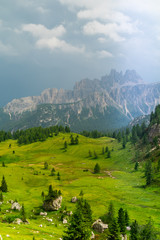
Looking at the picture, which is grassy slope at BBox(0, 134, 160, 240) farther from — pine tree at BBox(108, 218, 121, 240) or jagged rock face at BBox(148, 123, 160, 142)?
jagged rock face at BBox(148, 123, 160, 142)

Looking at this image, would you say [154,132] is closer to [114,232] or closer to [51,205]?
[51,205]

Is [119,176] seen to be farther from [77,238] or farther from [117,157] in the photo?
[77,238]

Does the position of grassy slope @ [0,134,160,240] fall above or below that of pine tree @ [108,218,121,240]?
below

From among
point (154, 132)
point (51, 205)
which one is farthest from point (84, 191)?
point (154, 132)

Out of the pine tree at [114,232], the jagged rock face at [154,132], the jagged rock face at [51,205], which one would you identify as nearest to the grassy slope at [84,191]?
the jagged rock face at [51,205]

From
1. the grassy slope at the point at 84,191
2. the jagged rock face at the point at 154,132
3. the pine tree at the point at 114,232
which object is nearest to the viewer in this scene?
the pine tree at the point at 114,232

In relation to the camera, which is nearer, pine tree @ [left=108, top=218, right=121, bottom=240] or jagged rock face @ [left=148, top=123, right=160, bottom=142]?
pine tree @ [left=108, top=218, right=121, bottom=240]

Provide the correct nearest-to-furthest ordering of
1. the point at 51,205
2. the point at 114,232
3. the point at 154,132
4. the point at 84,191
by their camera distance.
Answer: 1. the point at 114,232
2. the point at 51,205
3. the point at 84,191
4. the point at 154,132

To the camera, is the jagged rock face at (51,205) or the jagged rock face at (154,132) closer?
the jagged rock face at (51,205)

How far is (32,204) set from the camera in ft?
198

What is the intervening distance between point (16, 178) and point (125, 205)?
203 ft

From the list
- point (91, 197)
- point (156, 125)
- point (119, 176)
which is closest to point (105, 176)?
point (119, 176)

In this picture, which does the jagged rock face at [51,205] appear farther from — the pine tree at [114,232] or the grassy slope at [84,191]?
the pine tree at [114,232]

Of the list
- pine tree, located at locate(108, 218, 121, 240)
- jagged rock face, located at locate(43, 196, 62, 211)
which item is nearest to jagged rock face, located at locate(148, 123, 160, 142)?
jagged rock face, located at locate(43, 196, 62, 211)
